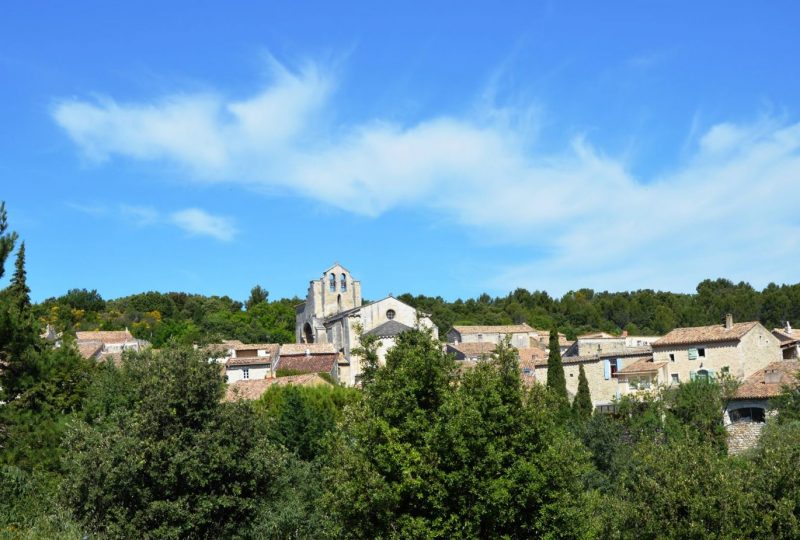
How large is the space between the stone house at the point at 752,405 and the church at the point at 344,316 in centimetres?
2214

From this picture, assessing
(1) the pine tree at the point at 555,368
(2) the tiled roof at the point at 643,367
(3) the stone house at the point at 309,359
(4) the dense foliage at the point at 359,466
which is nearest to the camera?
(4) the dense foliage at the point at 359,466

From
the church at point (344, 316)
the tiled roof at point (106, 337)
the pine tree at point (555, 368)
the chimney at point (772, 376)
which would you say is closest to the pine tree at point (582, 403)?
the pine tree at point (555, 368)

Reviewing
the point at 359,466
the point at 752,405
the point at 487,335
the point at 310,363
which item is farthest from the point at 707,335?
the point at 359,466

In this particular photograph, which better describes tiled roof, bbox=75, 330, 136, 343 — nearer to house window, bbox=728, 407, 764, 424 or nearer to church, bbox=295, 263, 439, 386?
church, bbox=295, 263, 439, 386

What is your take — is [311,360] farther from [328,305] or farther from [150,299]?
[150,299]

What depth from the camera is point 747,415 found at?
46875 mm

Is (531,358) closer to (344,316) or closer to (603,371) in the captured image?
(603,371)

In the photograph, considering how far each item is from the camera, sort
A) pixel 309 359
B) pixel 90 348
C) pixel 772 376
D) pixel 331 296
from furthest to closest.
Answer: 1. pixel 90 348
2. pixel 331 296
3. pixel 309 359
4. pixel 772 376

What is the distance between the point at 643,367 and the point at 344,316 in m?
23.1

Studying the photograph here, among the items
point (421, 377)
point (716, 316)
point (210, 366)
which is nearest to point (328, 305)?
point (210, 366)

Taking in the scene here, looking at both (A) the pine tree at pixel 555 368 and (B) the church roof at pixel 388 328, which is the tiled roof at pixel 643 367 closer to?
(A) the pine tree at pixel 555 368

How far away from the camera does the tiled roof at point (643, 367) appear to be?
184 ft

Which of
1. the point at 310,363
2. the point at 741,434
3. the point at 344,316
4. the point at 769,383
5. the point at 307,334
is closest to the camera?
the point at 741,434

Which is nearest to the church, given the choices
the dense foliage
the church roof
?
the church roof
